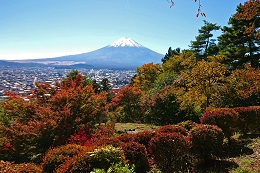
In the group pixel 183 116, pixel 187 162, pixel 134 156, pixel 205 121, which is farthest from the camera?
pixel 183 116

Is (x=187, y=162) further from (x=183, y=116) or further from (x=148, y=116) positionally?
(x=148, y=116)

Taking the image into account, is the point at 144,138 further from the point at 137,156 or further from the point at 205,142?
the point at 205,142

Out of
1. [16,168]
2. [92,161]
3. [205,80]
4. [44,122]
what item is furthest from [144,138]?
[205,80]

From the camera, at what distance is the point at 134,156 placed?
596cm

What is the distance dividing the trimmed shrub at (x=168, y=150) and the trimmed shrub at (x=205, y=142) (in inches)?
29.3

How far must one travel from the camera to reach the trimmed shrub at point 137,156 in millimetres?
5938

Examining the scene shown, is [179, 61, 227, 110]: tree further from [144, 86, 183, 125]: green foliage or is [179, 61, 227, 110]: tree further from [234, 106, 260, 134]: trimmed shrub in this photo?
[234, 106, 260, 134]: trimmed shrub

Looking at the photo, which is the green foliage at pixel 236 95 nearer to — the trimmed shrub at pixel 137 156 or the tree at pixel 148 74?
the trimmed shrub at pixel 137 156

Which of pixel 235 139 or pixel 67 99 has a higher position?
pixel 67 99

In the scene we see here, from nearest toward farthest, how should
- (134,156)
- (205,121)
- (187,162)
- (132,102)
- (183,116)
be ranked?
1. (134,156)
2. (187,162)
3. (205,121)
4. (183,116)
5. (132,102)

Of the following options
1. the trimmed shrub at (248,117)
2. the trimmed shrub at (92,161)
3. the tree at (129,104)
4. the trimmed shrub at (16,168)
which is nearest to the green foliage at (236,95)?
the trimmed shrub at (248,117)

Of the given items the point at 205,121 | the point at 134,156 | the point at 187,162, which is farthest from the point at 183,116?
the point at 134,156

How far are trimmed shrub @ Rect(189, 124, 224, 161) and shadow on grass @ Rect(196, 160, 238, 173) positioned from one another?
213mm

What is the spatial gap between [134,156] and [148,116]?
14.3m
